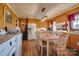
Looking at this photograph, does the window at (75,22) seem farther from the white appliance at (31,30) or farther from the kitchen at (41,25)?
the white appliance at (31,30)

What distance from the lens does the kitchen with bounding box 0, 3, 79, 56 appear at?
1.57 meters

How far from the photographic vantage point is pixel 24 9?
1599 millimetres

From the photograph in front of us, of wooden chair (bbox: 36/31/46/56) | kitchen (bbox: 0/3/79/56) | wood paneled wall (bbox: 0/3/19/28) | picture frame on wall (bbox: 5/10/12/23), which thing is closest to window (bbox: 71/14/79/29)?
kitchen (bbox: 0/3/79/56)

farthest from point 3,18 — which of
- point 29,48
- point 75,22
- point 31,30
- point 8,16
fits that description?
point 75,22

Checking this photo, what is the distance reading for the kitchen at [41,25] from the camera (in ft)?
5.14

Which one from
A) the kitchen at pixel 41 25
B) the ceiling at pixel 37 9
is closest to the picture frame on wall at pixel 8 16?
the kitchen at pixel 41 25

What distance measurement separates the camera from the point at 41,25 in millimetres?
1645

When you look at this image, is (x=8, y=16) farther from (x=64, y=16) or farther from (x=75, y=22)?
(x=75, y=22)

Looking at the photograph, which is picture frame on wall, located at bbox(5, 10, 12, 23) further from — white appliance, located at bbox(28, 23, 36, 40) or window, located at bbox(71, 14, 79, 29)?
window, located at bbox(71, 14, 79, 29)

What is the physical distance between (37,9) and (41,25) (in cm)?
22

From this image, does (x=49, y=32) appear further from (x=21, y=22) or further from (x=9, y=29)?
(x=9, y=29)

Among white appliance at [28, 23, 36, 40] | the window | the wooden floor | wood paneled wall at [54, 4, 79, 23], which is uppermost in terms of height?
wood paneled wall at [54, 4, 79, 23]

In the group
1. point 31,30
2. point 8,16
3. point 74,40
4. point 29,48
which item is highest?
point 8,16

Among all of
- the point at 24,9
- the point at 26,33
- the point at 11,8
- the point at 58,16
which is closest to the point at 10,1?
the point at 11,8
